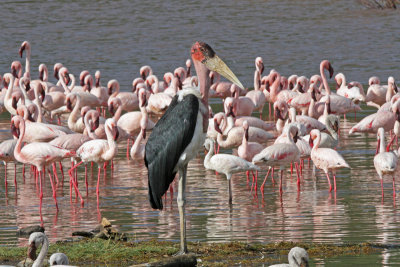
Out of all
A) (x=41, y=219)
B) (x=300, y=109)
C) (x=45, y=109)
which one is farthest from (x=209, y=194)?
(x=45, y=109)

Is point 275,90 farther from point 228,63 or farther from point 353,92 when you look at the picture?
point 228,63

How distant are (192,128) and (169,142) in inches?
9.5

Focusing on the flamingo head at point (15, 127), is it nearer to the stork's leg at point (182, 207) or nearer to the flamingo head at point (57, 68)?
the stork's leg at point (182, 207)

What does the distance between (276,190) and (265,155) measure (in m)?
0.59

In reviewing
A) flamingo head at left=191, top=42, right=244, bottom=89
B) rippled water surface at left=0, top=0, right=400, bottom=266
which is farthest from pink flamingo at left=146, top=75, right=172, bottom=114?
flamingo head at left=191, top=42, right=244, bottom=89

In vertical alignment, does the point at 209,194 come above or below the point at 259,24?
below

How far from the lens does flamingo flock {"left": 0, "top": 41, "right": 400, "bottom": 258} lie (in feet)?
27.6

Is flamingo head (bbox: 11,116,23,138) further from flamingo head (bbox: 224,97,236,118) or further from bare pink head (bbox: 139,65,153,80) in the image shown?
bare pink head (bbox: 139,65,153,80)

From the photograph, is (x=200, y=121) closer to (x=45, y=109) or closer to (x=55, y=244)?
(x=55, y=244)

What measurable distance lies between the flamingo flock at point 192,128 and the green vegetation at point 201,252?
13.2 inches

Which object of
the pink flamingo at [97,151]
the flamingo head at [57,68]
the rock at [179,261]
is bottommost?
the rock at [179,261]

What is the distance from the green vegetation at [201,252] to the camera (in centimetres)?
825

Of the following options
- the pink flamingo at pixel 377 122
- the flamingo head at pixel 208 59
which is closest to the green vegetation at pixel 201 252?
the flamingo head at pixel 208 59

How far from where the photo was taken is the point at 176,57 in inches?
1254
